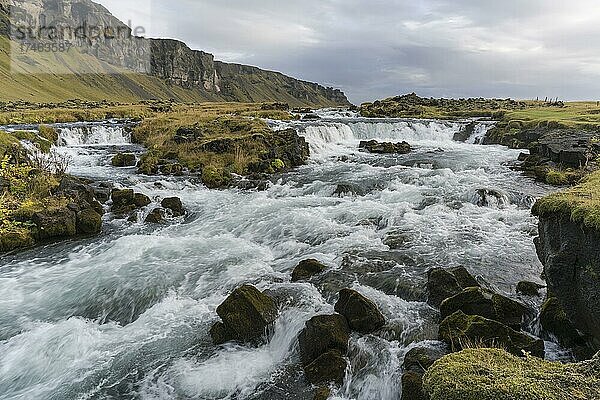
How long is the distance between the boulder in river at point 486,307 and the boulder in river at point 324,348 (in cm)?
279

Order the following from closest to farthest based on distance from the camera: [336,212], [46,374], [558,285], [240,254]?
[558,285] → [46,374] → [240,254] → [336,212]

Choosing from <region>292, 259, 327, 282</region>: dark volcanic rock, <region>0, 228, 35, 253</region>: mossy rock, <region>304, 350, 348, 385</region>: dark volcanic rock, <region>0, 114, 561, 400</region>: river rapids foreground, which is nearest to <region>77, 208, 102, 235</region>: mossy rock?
<region>0, 114, 561, 400</region>: river rapids foreground

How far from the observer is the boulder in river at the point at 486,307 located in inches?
399

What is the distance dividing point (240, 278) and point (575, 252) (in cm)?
949

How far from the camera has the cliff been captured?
7730mm

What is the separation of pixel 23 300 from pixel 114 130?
35.8 m

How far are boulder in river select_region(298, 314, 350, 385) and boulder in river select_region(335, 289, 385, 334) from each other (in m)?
0.41

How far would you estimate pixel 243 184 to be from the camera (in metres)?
27.2

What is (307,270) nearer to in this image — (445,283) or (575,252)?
(445,283)

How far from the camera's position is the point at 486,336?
8719 millimetres

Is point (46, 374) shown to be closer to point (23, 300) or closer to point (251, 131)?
point (23, 300)

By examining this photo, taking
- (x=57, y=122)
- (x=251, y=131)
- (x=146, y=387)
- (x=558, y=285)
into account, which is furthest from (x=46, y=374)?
(x=57, y=122)

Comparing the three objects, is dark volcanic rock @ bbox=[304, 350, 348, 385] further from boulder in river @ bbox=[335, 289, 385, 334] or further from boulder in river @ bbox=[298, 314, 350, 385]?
boulder in river @ bbox=[335, 289, 385, 334]


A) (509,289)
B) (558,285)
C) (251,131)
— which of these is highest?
(251,131)
